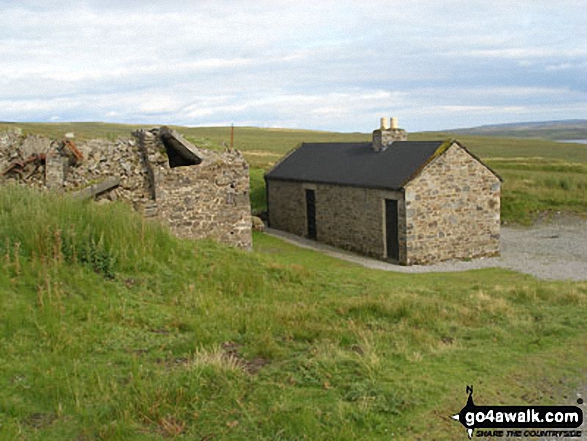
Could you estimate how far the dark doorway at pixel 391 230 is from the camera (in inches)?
832

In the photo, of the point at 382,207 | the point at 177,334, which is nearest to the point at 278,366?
the point at 177,334

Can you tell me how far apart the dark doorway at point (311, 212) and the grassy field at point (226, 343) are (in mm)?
14397

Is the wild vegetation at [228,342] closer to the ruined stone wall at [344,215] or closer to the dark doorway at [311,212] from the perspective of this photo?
the ruined stone wall at [344,215]

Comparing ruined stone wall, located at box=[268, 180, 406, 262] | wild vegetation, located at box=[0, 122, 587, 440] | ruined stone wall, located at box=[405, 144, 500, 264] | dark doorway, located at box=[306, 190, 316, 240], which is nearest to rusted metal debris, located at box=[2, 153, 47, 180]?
wild vegetation, located at box=[0, 122, 587, 440]

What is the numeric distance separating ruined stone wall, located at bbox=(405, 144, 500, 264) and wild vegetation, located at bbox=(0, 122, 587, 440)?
878 centimetres

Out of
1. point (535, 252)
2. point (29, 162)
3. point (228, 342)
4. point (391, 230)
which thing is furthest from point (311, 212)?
point (228, 342)

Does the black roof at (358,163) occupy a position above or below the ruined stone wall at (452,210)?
above

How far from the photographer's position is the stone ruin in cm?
1514

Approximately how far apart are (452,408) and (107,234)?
652 cm

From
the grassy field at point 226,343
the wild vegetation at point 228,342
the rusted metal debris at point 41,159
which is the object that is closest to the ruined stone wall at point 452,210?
the wild vegetation at point 228,342

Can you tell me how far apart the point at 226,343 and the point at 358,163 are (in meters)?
17.9

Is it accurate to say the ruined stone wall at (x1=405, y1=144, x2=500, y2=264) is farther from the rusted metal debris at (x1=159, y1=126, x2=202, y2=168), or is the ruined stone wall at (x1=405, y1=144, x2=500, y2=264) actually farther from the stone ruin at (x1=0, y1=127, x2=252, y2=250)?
the rusted metal debris at (x1=159, y1=126, x2=202, y2=168)

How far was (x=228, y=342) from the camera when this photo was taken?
743 cm

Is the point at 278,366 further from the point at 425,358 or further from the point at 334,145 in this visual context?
the point at 334,145
